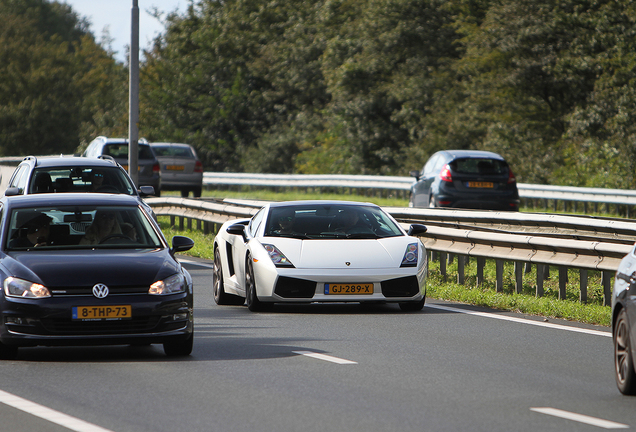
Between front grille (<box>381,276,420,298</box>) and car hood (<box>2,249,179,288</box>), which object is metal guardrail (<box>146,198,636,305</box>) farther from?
car hood (<box>2,249,179,288</box>)

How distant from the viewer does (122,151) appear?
3139cm

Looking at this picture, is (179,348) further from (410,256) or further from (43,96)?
(43,96)

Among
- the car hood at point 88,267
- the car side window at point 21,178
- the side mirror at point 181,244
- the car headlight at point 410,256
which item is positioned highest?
the side mirror at point 181,244

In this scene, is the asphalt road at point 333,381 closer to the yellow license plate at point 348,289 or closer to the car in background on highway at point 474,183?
the yellow license plate at point 348,289

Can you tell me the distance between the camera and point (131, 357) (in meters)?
9.91

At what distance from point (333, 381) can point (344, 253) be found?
15.2ft

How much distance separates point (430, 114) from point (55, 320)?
4000 centimetres

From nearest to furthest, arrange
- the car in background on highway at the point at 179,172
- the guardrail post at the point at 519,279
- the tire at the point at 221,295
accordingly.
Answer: the tire at the point at 221,295 < the guardrail post at the point at 519,279 < the car in background on highway at the point at 179,172

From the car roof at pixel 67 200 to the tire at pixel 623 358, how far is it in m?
4.33

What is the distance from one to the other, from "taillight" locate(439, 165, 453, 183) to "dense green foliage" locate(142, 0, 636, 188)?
9560mm

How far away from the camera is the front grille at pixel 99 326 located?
30.6 ft

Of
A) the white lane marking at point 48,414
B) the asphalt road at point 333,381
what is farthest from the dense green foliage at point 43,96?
the white lane marking at point 48,414

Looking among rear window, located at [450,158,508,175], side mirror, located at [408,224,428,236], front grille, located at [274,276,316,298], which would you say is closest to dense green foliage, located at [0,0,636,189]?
rear window, located at [450,158,508,175]

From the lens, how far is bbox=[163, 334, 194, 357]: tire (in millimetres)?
9891
